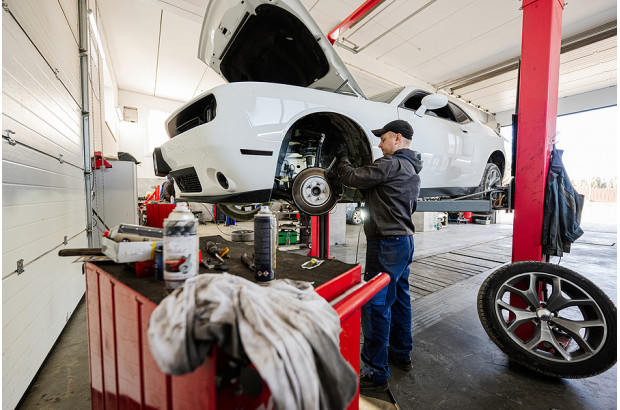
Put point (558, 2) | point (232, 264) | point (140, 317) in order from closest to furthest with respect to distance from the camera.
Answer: point (140, 317) → point (232, 264) → point (558, 2)

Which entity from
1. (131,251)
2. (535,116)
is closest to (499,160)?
(535,116)

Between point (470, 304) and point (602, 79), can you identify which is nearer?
point (470, 304)

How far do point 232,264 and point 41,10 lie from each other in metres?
2.29

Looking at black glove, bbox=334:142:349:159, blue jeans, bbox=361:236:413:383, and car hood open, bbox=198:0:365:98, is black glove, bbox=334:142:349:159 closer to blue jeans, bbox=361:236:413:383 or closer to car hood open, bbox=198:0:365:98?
car hood open, bbox=198:0:365:98

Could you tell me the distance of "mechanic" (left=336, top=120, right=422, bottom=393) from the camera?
5.00 ft

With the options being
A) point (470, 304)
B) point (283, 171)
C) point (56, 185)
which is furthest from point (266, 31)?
point (470, 304)

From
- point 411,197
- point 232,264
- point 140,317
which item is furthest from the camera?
point 411,197

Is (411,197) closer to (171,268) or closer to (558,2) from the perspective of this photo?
(171,268)

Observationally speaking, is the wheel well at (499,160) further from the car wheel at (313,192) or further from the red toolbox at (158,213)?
the red toolbox at (158,213)

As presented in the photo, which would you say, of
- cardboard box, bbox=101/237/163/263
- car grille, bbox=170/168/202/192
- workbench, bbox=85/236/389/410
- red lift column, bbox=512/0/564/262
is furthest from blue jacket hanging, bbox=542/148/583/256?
car grille, bbox=170/168/202/192

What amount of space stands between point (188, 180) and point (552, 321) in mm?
2706

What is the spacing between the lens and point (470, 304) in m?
2.71

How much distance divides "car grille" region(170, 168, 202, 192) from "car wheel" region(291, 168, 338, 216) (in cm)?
71

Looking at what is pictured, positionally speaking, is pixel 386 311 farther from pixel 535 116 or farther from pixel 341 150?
pixel 535 116
